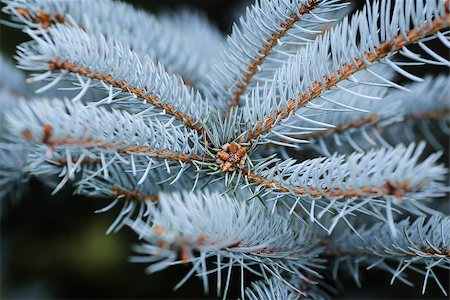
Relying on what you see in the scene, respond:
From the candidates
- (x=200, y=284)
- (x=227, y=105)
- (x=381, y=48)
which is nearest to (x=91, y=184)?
(x=227, y=105)

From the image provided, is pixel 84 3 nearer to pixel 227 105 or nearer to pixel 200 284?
pixel 227 105

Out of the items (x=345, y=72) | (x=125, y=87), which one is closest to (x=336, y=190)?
(x=345, y=72)

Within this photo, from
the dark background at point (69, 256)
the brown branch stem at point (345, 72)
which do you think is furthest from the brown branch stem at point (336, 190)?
the dark background at point (69, 256)

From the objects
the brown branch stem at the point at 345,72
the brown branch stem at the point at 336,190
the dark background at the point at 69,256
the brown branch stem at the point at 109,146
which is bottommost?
the dark background at the point at 69,256

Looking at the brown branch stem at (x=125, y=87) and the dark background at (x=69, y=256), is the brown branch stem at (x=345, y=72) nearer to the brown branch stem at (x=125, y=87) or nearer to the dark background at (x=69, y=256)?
the brown branch stem at (x=125, y=87)

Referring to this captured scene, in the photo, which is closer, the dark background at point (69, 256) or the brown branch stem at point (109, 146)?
Result: the brown branch stem at point (109, 146)

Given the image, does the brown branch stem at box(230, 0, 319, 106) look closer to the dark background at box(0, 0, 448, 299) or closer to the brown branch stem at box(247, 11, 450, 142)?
the brown branch stem at box(247, 11, 450, 142)

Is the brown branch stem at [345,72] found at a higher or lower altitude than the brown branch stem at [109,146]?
higher

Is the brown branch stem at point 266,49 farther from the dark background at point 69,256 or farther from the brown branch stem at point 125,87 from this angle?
the dark background at point 69,256

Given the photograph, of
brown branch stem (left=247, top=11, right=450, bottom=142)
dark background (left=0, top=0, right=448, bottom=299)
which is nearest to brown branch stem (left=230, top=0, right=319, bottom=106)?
brown branch stem (left=247, top=11, right=450, bottom=142)
